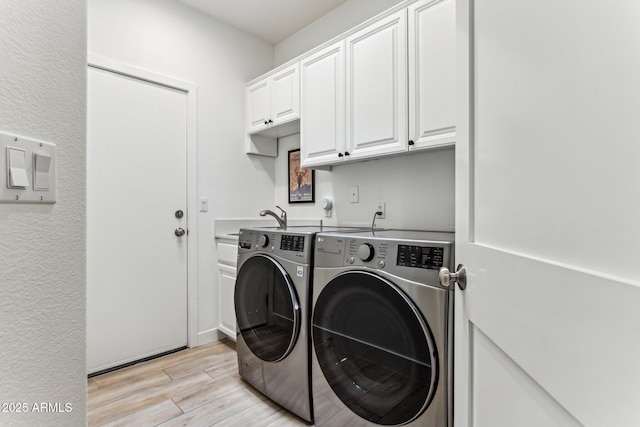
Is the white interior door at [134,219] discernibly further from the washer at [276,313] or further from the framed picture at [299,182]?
the framed picture at [299,182]

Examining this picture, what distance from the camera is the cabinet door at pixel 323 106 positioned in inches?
79.7

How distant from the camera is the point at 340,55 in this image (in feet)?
6.62

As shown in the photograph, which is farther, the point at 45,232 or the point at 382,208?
the point at 382,208

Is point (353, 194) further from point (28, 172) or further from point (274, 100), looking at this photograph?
point (28, 172)

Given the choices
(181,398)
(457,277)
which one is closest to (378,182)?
(457,277)

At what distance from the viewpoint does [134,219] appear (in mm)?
2193

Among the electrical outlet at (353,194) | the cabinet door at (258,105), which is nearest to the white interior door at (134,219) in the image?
the cabinet door at (258,105)

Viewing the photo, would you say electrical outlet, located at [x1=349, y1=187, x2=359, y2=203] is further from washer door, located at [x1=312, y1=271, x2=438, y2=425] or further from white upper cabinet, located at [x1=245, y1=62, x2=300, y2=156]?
washer door, located at [x1=312, y1=271, x2=438, y2=425]

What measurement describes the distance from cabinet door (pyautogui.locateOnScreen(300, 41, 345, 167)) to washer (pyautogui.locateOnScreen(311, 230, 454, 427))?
Result: 0.83m

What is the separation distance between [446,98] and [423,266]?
0.91 m

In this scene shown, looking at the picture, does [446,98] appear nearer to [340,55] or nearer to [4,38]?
[340,55]

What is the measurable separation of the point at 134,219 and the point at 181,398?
3.99 feet

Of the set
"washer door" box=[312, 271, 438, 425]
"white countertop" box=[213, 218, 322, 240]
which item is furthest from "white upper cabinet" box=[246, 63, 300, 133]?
"washer door" box=[312, 271, 438, 425]

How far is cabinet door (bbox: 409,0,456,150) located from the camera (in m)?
1.53
